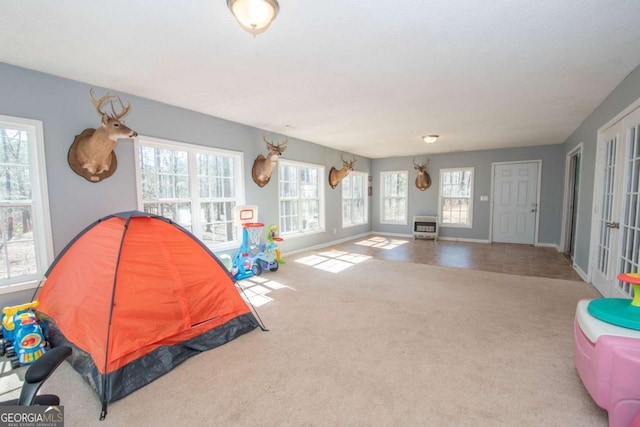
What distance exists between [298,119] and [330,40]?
2267 mm

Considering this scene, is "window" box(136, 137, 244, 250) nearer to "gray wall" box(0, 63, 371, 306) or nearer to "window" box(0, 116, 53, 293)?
"gray wall" box(0, 63, 371, 306)

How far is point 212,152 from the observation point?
4.30m

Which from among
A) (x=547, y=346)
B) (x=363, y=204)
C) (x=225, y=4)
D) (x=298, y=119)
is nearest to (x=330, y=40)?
(x=225, y=4)

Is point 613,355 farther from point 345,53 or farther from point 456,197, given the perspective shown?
point 456,197

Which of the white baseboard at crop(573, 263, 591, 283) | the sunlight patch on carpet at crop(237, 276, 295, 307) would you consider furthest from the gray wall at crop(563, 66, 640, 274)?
the sunlight patch on carpet at crop(237, 276, 295, 307)

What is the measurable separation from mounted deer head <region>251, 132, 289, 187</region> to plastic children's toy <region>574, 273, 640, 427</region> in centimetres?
419

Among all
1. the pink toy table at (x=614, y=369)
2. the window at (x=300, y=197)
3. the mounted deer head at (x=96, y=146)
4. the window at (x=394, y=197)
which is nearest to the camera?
the pink toy table at (x=614, y=369)

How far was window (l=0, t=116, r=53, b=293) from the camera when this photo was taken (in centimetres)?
262

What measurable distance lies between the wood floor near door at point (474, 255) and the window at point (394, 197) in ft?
3.28

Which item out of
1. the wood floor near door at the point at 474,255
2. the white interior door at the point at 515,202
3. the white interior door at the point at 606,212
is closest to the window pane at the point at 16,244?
the wood floor near door at the point at 474,255

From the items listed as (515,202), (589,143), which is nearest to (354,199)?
(515,202)

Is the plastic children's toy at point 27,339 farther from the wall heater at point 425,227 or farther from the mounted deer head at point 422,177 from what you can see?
the mounted deer head at point 422,177

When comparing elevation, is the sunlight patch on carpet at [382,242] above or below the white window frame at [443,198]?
below

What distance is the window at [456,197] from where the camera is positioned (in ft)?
25.0
